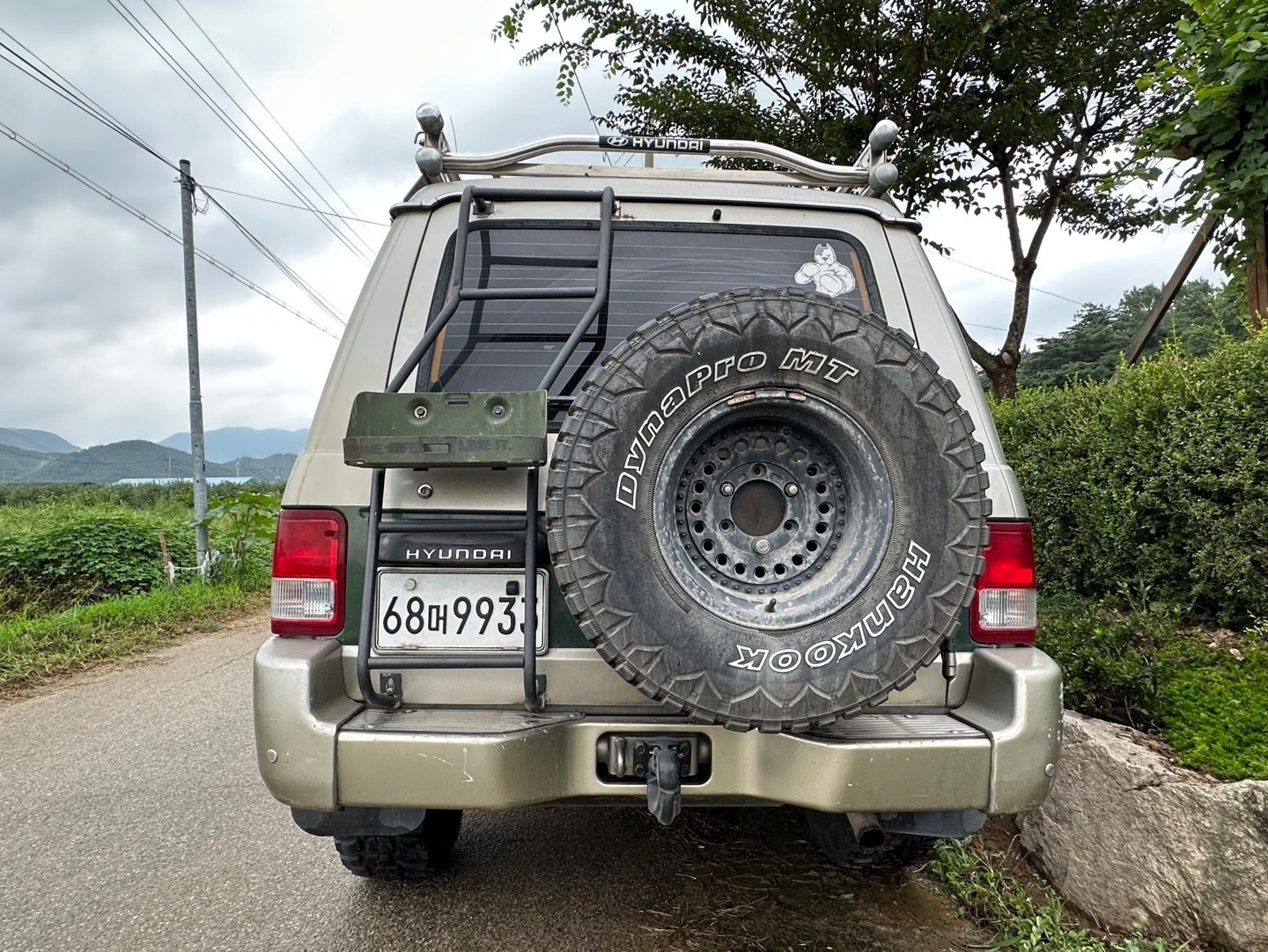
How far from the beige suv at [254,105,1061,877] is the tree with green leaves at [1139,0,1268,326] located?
10.3ft

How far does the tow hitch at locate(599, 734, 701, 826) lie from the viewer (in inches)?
70.0

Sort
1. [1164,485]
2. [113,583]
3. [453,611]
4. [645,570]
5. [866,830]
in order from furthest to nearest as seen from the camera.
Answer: [113,583]
[1164,485]
[866,830]
[453,611]
[645,570]

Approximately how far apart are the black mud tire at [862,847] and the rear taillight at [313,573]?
1.56 m

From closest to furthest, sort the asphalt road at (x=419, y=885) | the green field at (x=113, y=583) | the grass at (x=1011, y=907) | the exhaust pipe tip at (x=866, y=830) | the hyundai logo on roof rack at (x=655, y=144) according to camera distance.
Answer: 1. the exhaust pipe tip at (x=866, y=830)
2. the grass at (x=1011, y=907)
3. the asphalt road at (x=419, y=885)
4. the hyundai logo on roof rack at (x=655, y=144)
5. the green field at (x=113, y=583)

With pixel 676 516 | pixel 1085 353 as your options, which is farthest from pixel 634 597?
pixel 1085 353

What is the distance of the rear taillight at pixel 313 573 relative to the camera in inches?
77.2

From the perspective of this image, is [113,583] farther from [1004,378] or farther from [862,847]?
[1004,378]

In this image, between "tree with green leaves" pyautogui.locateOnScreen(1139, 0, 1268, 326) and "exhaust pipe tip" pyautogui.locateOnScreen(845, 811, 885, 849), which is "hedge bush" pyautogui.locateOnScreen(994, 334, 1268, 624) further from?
"exhaust pipe tip" pyautogui.locateOnScreen(845, 811, 885, 849)

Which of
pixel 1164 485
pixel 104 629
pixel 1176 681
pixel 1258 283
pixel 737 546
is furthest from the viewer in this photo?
pixel 104 629

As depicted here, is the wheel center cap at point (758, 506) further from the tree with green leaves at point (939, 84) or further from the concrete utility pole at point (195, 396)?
the concrete utility pole at point (195, 396)

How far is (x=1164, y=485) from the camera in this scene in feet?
11.2

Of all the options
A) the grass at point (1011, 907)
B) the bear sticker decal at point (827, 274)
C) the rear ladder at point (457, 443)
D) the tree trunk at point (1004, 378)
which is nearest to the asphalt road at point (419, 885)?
the grass at point (1011, 907)

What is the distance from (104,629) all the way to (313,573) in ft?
20.5

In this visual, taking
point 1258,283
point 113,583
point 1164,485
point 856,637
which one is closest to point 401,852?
point 856,637
